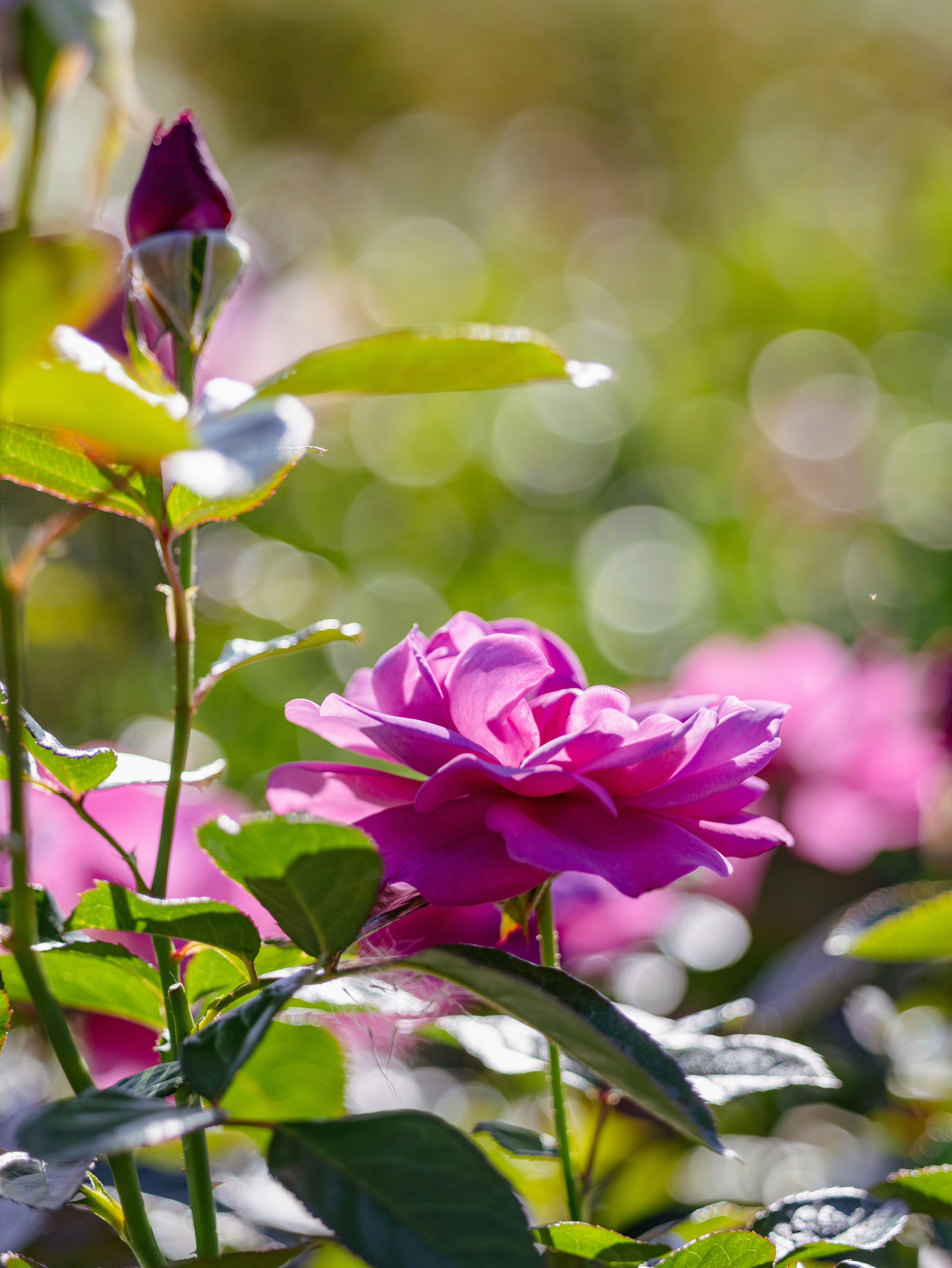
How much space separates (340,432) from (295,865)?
4.74ft

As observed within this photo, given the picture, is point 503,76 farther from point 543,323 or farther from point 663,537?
point 663,537

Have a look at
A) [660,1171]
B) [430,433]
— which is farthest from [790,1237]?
[430,433]

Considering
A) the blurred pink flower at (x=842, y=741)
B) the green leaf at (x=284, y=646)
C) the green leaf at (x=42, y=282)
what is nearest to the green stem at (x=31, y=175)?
the green leaf at (x=42, y=282)

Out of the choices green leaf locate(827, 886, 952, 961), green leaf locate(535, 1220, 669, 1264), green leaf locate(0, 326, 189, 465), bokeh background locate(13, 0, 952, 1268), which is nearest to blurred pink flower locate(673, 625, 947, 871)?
bokeh background locate(13, 0, 952, 1268)

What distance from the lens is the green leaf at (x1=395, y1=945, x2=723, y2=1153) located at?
0.20 metres

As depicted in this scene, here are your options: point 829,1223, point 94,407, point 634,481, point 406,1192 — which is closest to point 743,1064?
point 829,1223

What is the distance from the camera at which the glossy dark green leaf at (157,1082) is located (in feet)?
0.76

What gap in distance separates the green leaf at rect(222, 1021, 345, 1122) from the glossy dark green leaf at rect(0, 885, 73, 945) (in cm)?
6

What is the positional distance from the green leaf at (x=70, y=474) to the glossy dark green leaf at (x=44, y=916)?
9 cm

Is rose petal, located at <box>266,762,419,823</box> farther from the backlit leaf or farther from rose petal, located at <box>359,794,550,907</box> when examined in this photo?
the backlit leaf

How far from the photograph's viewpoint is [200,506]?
0.24 meters

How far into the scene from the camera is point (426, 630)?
116cm

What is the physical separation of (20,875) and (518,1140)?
0.20m

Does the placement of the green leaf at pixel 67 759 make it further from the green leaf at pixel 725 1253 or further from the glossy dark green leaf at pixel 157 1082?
the green leaf at pixel 725 1253
